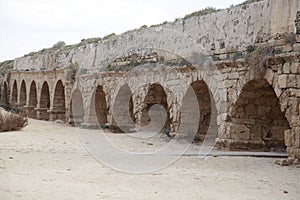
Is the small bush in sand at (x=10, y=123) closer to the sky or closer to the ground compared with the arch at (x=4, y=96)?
closer to the ground

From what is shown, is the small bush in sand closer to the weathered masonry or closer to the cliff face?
the weathered masonry

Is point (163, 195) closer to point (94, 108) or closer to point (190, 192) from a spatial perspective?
point (190, 192)

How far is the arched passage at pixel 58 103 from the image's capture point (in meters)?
20.1

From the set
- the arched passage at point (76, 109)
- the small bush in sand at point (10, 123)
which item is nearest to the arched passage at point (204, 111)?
the small bush in sand at point (10, 123)

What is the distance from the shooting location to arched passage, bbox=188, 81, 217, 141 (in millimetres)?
11055

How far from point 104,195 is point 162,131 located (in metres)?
Answer: 8.15

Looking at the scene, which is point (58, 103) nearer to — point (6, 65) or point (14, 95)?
point (14, 95)

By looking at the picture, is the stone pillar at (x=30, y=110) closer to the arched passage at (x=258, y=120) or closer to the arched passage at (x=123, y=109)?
the arched passage at (x=123, y=109)

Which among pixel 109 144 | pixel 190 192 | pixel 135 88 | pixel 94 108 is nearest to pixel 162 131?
pixel 135 88

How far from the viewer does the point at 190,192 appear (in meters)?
5.18

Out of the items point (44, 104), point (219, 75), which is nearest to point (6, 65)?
point (44, 104)

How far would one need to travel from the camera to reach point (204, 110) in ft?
37.2

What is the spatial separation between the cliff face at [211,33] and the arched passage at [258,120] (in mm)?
1093

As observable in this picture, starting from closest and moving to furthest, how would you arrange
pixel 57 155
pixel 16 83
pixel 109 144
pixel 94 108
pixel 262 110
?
pixel 57 155 < pixel 262 110 < pixel 109 144 < pixel 94 108 < pixel 16 83
